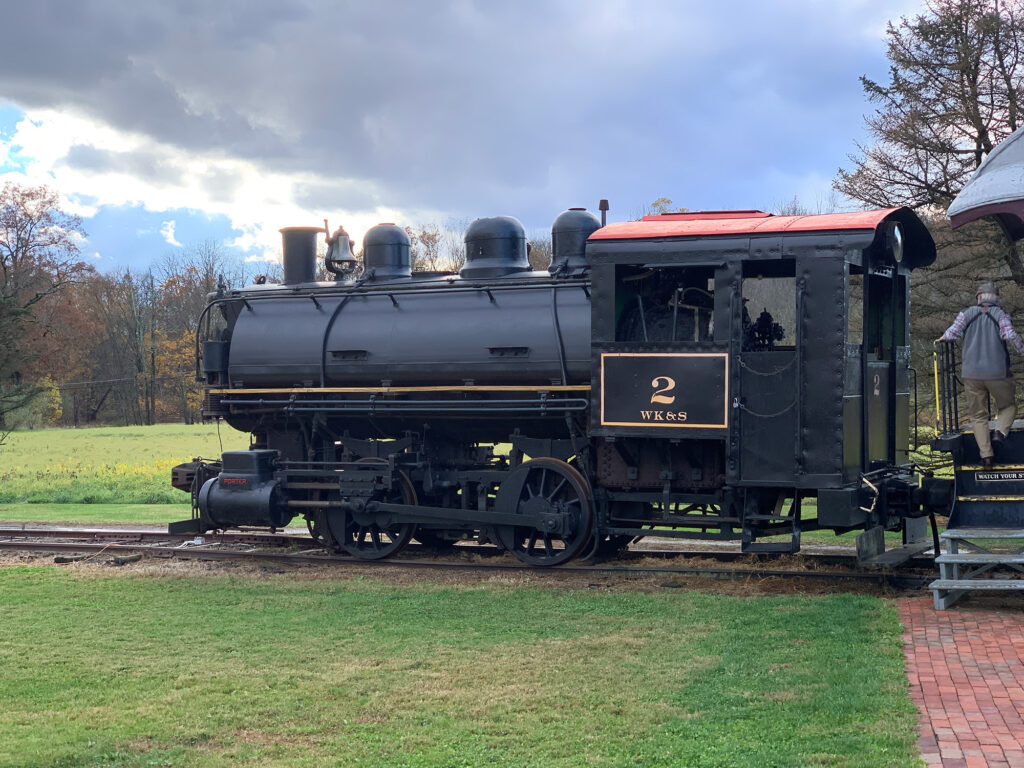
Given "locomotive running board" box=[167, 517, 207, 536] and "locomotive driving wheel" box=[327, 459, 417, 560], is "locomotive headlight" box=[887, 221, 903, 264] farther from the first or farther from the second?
"locomotive running board" box=[167, 517, 207, 536]

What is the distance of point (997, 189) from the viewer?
8.45 m

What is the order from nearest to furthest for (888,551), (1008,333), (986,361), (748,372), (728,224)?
(1008,333)
(986,361)
(748,372)
(728,224)
(888,551)

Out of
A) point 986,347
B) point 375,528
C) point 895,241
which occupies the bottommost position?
point 375,528

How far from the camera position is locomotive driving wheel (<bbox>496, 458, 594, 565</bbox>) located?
10852mm

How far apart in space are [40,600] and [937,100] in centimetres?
1347

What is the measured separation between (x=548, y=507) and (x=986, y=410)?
14.7ft

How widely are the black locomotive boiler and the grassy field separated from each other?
2.42 meters

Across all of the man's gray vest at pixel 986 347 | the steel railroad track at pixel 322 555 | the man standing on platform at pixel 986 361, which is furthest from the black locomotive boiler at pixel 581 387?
the man's gray vest at pixel 986 347

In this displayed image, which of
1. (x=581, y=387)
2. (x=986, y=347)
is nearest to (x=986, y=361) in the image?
(x=986, y=347)

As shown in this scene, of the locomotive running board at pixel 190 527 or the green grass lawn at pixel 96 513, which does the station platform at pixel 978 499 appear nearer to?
the locomotive running board at pixel 190 527

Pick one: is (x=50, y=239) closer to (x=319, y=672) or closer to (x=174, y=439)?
(x=174, y=439)

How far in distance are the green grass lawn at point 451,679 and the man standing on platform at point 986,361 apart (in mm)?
1988

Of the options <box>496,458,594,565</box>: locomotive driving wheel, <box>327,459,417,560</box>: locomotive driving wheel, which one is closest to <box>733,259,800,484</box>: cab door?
<box>496,458,594,565</box>: locomotive driving wheel

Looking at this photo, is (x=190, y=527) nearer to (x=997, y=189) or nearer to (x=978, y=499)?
(x=978, y=499)
